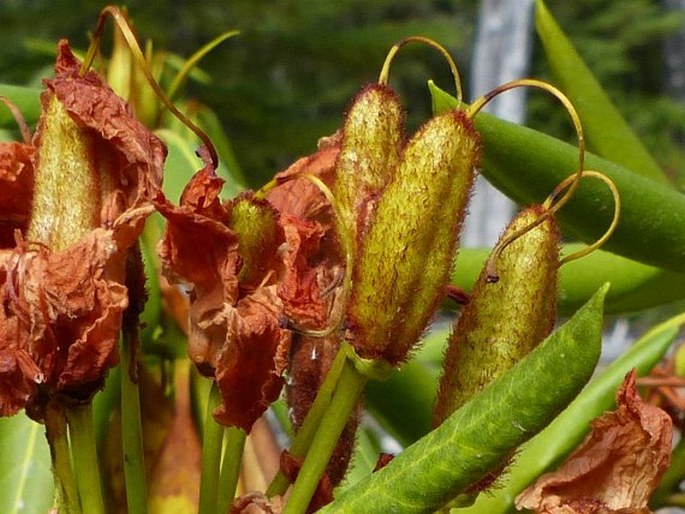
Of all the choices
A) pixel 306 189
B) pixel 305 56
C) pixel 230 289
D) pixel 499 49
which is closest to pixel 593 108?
pixel 306 189

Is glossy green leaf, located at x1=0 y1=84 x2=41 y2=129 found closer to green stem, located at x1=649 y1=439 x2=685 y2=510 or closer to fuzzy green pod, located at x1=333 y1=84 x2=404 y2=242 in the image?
fuzzy green pod, located at x1=333 y1=84 x2=404 y2=242

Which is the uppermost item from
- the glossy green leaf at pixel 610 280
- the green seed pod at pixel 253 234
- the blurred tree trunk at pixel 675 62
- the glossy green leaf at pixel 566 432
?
the blurred tree trunk at pixel 675 62

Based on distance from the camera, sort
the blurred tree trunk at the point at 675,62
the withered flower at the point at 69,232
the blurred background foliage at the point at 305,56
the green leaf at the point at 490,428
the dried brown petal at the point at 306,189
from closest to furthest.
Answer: the green leaf at the point at 490,428, the withered flower at the point at 69,232, the dried brown petal at the point at 306,189, the blurred background foliage at the point at 305,56, the blurred tree trunk at the point at 675,62

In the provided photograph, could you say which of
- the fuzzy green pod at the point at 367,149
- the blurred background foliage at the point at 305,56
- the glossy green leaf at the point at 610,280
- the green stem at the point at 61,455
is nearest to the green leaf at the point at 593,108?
the glossy green leaf at the point at 610,280

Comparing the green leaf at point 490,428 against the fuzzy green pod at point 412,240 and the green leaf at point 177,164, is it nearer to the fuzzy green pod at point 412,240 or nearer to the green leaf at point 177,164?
the fuzzy green pod at point 412,240

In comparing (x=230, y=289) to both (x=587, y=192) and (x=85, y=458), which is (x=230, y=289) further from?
(x=587, y=192)
